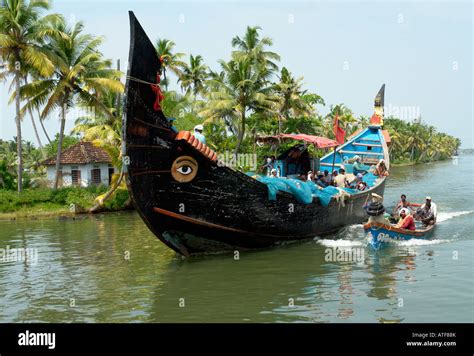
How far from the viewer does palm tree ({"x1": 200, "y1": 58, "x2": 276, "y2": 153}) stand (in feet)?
99.7

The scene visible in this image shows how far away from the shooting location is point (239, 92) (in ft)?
101

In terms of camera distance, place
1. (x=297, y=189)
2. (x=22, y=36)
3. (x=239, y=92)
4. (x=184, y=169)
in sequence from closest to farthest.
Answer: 1. (x=184, y=169)
2. (x=297, y=189)
3. (x=22, y=36)
4. (x=239, y=92)

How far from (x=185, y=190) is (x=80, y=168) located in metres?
Result: 21.8

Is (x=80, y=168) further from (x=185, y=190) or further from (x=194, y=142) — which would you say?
(x=194, y=142)

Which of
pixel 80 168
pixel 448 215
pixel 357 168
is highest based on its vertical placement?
pixel 80 168

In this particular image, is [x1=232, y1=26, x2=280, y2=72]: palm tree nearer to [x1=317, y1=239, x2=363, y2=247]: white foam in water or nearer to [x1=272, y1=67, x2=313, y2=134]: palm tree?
[x1=272, y1=67, x2=313, y2=134]: palm tree

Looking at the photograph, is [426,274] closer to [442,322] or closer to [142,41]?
[442,322]

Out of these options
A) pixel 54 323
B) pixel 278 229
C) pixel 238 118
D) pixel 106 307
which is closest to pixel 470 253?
pixel 278 229

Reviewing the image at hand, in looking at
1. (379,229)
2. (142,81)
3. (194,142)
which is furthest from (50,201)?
(379,229)

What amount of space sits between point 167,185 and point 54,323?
377cm

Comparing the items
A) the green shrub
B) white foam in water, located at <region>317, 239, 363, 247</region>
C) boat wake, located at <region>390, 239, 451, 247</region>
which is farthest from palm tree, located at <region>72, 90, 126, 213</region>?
boat wake, located at <region>390, 239, 451, 247</region>

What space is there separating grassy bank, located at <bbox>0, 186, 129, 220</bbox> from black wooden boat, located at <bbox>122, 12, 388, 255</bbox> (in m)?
14.0
